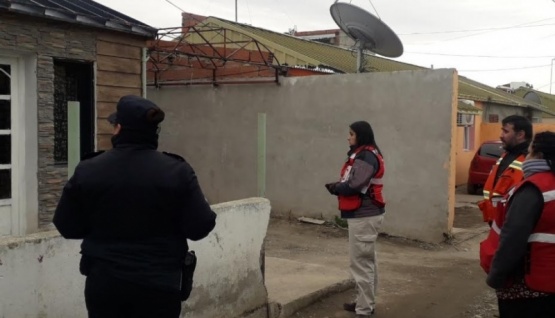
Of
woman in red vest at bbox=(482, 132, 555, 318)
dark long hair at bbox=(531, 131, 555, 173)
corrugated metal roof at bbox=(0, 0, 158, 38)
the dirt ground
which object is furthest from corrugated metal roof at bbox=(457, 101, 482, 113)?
woman in red vest at bbox=(482, 132, 555, 318)

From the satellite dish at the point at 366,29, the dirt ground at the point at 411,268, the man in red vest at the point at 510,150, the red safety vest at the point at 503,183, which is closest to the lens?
the red safety vest at the point at 503,183

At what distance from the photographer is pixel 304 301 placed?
17.4ft

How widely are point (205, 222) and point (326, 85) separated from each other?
759 cm

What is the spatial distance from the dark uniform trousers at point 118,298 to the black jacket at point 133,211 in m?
0.04

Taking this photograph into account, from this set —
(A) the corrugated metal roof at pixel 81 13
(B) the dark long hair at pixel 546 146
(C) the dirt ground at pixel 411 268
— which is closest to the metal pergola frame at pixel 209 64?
(C) the dirt ground at pixel 411 268

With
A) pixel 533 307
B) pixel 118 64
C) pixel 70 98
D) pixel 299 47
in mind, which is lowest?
pixel 533 307

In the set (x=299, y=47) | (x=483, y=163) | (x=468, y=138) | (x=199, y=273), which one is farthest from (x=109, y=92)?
(x=468, y=138)

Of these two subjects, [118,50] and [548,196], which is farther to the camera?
[118,50]

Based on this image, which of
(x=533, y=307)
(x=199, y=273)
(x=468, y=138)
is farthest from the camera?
(x=468, y=138)

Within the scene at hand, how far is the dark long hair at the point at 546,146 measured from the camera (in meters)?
2.99

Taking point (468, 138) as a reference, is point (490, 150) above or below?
below

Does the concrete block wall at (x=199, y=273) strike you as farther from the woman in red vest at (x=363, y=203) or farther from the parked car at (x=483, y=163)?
the parked car at (x=483, y=163)

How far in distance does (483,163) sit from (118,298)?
13747mm

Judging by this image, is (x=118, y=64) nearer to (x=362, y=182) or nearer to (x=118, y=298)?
(x=362, y=182)
